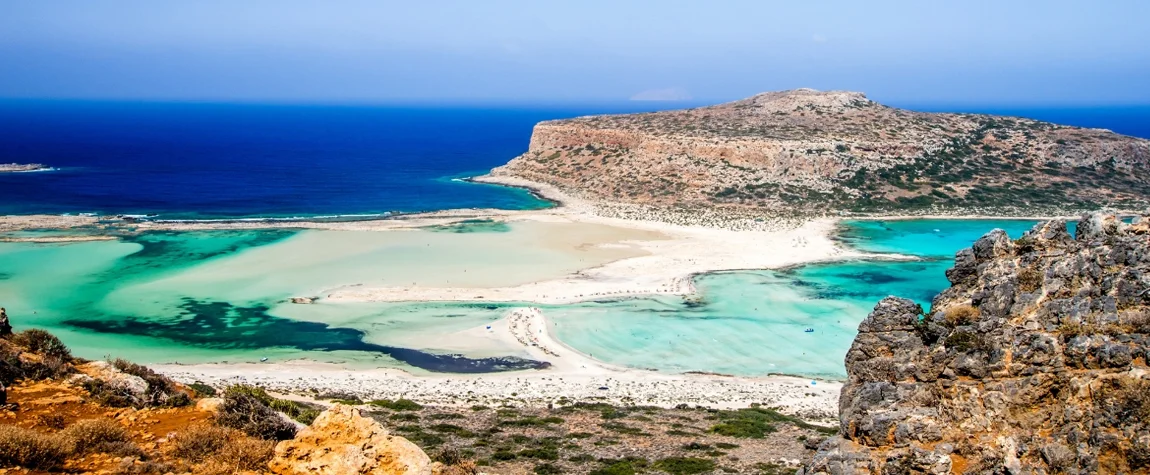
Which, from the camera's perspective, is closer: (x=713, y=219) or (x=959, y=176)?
(x=713, y=219)

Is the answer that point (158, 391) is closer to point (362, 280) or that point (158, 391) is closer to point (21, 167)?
point (362, 280)

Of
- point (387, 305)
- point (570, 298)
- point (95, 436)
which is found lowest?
point (387, 305)

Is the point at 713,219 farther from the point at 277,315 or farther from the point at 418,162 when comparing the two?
the point at 418,162

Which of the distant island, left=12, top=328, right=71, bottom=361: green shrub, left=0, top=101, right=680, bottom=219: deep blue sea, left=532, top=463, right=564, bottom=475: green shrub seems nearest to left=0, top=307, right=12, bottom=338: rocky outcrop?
left=12, top=328, right=71, bottom=361: green shrub

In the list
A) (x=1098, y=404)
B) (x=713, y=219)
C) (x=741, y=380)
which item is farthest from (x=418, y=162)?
(x=1098, y=404)

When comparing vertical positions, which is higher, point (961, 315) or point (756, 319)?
point (961, 315)

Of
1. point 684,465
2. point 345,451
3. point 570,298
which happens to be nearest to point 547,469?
point 684,465
